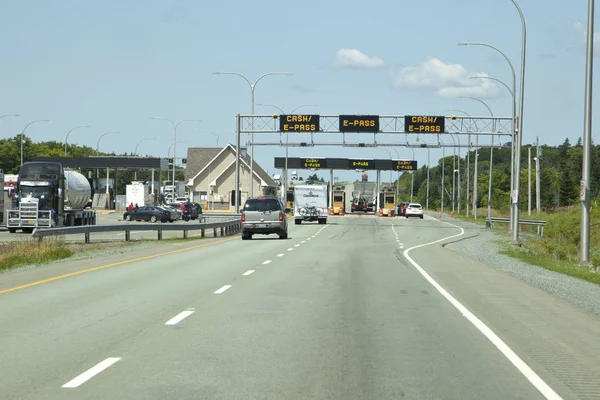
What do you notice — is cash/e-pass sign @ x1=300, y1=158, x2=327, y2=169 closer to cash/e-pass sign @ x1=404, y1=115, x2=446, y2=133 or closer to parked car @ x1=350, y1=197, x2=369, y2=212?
parked car @ x1=350, y1=197, x2=369, y2=212

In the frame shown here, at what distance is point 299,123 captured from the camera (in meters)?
64.4

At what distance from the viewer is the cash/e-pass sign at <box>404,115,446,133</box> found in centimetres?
6291

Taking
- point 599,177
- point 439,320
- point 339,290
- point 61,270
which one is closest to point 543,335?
point 439,320

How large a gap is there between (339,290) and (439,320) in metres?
4.20

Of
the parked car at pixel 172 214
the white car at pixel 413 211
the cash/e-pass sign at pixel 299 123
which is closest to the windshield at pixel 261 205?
the cash/e-pass sign at pixel 299 123

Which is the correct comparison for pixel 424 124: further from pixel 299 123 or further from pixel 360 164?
pixel 360 164

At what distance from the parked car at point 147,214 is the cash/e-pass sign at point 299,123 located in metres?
12.4

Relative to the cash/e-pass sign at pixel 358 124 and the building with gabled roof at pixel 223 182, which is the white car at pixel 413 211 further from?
the building with gabled roof at pixel 223 182

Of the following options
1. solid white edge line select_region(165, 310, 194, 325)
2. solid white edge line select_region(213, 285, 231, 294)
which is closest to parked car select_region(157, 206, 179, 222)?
solid white edge line select_region(213, 285, 231, 294)

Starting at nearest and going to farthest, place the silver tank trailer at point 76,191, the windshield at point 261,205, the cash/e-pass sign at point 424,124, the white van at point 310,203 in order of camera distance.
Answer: the windshield at point 261,205
the silver tank trailer at point 76,191
the white van at point 310,203
the cash/e-pass sign at point 424,124

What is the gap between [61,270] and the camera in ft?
65.0

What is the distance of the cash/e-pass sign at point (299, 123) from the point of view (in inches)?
2525

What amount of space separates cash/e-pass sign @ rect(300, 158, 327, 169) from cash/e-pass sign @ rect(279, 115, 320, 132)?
41000mm

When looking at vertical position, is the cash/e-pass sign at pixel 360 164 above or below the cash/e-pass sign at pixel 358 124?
below
